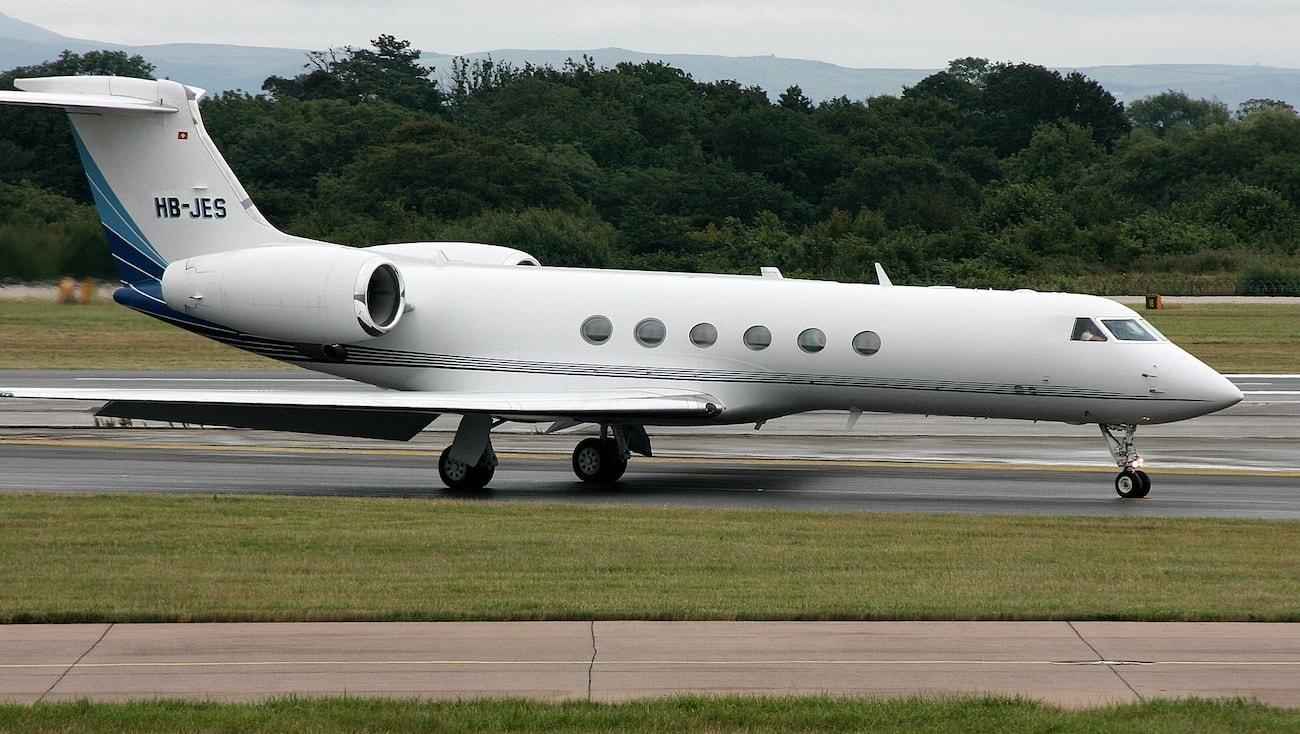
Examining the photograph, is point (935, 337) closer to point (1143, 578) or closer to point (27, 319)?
point (1143, 578)

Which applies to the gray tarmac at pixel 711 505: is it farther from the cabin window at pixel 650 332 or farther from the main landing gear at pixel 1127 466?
the cabin window at pixel 650 332

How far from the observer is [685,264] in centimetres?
6006

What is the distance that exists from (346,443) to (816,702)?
17.9 metres

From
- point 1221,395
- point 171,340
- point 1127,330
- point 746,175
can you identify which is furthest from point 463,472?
point 746,175

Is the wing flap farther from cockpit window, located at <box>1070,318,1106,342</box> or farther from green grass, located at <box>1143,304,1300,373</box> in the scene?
green grass, located at <box>1143,304,1300,373</box>

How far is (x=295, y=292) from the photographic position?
21781mm

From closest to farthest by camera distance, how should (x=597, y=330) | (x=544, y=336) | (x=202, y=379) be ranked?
1. (x=597, y=330)
2. (x=544, y=336)
3. (x=202, y=379)

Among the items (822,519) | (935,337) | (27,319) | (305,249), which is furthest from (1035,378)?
(27,319)

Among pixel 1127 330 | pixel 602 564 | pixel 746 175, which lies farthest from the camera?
pixel 746 175

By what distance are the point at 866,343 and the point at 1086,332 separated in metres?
2.74

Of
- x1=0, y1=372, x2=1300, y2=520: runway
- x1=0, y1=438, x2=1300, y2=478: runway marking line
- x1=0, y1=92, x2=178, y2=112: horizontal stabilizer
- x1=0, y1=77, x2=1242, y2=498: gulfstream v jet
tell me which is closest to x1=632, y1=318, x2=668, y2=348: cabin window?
x1=0, y1=77, x2=1242, y2=498: gulfstream v jet

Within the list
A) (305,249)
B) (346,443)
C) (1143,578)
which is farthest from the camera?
(346,443)

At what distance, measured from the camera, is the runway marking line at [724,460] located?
22219mm

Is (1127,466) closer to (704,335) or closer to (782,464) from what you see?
(782,464)
